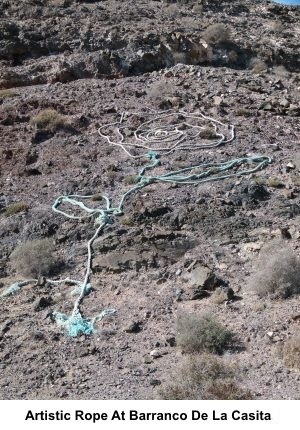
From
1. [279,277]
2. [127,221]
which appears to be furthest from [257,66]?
[279,277]

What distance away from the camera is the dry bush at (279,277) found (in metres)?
5.38

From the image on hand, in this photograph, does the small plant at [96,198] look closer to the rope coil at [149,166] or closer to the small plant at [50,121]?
the rope coil at [149,166]

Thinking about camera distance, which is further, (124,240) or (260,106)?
(260,106)

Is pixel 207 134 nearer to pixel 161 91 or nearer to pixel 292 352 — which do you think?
pixel 161 91

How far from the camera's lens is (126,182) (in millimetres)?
8484

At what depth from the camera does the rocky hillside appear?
471 centimetres

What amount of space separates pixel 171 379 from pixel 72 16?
51.0 feet

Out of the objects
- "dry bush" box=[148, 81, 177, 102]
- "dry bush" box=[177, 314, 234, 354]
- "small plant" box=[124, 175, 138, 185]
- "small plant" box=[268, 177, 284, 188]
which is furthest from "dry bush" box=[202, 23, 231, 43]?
"dry bush" box=[177, 314, 234, 354]

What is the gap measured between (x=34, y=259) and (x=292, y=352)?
3.27 m

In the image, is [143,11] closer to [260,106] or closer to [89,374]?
[260,106]

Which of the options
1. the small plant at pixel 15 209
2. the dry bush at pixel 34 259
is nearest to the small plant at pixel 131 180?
the small plant at pixel 15 209

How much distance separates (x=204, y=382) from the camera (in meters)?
4.15

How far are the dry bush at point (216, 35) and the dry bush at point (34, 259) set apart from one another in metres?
11.1
